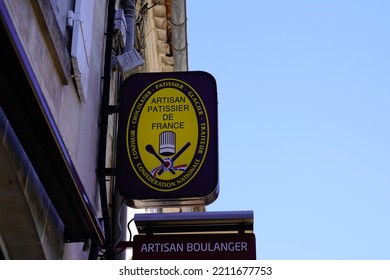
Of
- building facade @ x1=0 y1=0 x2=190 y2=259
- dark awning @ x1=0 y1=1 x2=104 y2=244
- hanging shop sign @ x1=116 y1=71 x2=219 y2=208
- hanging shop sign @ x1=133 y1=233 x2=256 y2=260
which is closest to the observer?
dark awning @ x1=0 y1=1 x2=104 y2=244

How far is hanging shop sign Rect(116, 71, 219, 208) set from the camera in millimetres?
7156

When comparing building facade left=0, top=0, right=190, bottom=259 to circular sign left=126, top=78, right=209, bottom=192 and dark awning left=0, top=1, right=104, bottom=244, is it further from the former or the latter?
circular sign left=126, top=78, right=209, bottom=192

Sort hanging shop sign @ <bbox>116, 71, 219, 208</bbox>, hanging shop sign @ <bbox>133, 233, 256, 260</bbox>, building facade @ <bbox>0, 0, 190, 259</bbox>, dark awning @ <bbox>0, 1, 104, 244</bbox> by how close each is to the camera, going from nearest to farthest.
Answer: dark awning @ <bbox>0, 1, 104, 244</bbox> → building facade @ <bbox>0, 0, 190, 259</bbox> → hanging shop sign @ <bbox>133, 233, 256, 260</bbox> → hanging shop sign @ <bbox>116, 71, 219, 208</bbox>

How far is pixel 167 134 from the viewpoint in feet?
24.4

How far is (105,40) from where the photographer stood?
877 centimetres

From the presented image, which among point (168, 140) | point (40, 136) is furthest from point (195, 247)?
point (40, 136)

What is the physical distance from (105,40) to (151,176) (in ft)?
7.09

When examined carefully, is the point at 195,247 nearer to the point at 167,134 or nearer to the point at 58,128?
the point at 167,134

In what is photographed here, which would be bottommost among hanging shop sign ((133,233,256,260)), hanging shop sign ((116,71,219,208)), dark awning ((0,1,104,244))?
hanging shop sign ((133,233,256,260))

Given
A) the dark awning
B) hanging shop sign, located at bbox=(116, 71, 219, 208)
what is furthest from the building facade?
hanging shop sign, located at bbox=(116, 71, 219, 208)

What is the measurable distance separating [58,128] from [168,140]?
1424mm

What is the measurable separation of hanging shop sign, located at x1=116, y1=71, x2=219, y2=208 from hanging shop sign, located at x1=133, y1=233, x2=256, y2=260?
49 centimetres
